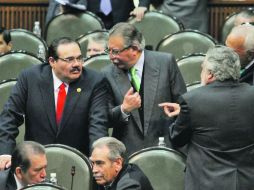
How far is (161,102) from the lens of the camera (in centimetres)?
595

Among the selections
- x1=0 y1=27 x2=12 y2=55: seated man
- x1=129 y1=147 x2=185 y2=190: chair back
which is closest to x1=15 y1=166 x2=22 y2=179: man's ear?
x1=129 y1=147 x2=185 y2=190: chair back

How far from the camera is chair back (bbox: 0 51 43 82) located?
7.05 m

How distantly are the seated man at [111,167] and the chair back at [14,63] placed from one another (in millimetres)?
1984

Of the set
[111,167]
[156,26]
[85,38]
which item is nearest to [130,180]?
[111,167]

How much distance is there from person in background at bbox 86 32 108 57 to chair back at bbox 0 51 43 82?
48 centimetres

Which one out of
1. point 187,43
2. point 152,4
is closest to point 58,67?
point 187,43

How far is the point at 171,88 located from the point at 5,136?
97 cm

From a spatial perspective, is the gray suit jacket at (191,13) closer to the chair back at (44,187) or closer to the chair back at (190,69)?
the chair back at (190,69)

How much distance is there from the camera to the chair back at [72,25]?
8.16 metres

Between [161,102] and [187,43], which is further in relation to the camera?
[187,43]

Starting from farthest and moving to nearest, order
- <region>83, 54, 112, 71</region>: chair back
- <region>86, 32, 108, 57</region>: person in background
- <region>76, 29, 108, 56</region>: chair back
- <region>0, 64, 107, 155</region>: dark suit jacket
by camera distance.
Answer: <region>76, 29, 108, 56</region>: chair back → <region>86, 32, 108, 57</region>: person in background → <region>83, 54, 112, 71</region>: chair back → <region>0, 64, 107, 155</region>: dark suit jacket

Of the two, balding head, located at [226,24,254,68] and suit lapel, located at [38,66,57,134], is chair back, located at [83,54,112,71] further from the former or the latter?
balding head, located at [226,24,254,68]

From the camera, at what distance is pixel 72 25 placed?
26.8ft

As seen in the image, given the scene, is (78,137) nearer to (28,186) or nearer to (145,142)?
(145,142)
